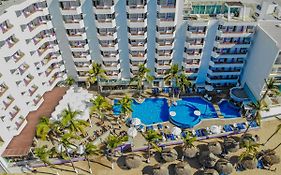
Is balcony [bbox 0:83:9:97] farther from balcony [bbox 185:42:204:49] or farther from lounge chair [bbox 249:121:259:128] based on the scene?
lounge chair [bbox 249:121:259:128]

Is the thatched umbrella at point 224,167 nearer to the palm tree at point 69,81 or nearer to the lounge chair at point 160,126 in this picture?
the lounge chair at point 160,126

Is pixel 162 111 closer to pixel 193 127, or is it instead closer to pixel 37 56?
pixel 193 127

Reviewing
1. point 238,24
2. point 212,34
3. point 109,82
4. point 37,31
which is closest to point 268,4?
point 238,24

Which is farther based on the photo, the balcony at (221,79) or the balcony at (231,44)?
the balcony at (221,79)

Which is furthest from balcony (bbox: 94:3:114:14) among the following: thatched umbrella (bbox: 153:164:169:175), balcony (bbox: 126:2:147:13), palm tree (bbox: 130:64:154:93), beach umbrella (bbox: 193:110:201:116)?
thatched umbrella (bbox: 153:164:169:175)

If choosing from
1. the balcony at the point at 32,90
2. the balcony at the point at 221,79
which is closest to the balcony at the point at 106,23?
the balcony at the point at 32,90

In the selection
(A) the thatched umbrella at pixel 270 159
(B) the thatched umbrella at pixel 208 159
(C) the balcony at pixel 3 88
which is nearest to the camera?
(C) the balcony at pixel 3 88

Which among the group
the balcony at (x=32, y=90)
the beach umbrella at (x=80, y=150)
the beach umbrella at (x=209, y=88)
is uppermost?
the balcony at (x=32, y=90)
